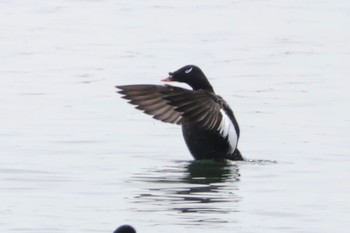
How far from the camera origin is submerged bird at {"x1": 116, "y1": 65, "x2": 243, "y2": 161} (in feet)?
46.0

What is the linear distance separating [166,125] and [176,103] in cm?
308

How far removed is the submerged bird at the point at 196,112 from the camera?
14.0 meters

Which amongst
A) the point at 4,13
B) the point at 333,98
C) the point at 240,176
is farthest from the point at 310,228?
the point at 4,13

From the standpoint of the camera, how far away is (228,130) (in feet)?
47.0

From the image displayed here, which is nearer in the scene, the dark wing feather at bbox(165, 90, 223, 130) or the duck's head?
the dark wing feather at bbox(165, 90, 223, 130)

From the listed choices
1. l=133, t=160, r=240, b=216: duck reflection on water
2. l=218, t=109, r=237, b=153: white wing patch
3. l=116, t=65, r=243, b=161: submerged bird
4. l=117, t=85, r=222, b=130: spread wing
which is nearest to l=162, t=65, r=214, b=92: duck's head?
l=116, t=65, r=243, b=161: submerged bird

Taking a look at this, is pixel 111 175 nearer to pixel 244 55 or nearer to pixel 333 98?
pixel 333 98

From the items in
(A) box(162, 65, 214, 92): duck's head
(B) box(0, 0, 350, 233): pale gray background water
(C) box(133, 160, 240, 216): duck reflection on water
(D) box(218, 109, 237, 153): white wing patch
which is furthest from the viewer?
(A) box(162, 65, 214, 92): duck's head

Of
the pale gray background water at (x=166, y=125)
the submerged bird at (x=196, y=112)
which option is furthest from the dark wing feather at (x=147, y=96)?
the pale gray background water at (x=166, y=125)

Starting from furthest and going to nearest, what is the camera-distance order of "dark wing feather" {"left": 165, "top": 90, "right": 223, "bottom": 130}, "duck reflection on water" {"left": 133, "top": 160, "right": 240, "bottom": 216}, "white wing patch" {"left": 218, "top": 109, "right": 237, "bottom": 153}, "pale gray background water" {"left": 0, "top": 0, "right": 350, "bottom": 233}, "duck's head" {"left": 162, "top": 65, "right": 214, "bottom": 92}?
1. "duck's head" {"left": 162, "top": 65, "right": 214, "bottom": 92}
2. "white wing patch" {"left": 218, "top": 109, "right": 237, "bottom": 153}
3. "dark wing feather" {"left": 165, "top": 90, "right": 223, "bottom": 130}
4. "duck reflection on water" {"left": 133, "top": 160, "right": 240, "bottom": 216}
5. "pale gray background water" {"left": 0, "top": 0, "right": 350, "bottom": 233}

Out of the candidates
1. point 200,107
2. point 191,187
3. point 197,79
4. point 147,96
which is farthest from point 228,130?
point 191,187

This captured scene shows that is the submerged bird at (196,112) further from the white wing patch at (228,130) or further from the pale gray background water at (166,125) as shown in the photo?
the pale gray background water at (166,125)

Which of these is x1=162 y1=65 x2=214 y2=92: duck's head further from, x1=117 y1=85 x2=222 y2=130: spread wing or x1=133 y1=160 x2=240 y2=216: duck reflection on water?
x1=133 y1=160 x2=240 y2=216: duck reflection on water

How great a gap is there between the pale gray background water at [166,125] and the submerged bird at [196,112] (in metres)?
0.21
